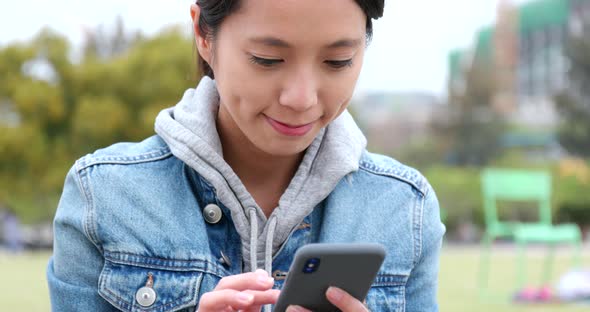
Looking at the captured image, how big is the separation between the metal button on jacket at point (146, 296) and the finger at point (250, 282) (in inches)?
9.7

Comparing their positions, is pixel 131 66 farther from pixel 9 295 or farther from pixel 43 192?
pixel 9 295

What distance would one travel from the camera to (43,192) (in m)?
13.6

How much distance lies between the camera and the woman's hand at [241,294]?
109 centimetres

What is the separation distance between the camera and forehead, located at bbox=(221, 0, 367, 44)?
1129 millimetres

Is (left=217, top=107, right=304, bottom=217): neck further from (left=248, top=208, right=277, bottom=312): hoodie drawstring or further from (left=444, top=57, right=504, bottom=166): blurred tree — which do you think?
(left=444, top=57, right=504, bottom=166): blurred tree

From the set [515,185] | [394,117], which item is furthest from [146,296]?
[394,117]

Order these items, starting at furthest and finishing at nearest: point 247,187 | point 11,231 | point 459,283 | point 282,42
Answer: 1. point 11,231
2. point 459,283
3. point 247,187
4. point 282,42

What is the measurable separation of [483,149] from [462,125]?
75 cm

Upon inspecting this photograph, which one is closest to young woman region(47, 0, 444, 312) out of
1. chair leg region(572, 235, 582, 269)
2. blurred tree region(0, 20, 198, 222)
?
→ chair leg region(572, 235, 582, 269)

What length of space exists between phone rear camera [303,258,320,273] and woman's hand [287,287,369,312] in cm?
7

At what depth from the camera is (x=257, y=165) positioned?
1.41 meters

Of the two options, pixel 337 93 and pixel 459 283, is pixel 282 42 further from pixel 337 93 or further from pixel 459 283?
pixel 459 283

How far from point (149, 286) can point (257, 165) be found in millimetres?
271

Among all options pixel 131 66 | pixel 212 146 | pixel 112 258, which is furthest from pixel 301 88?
pixel 131 66
